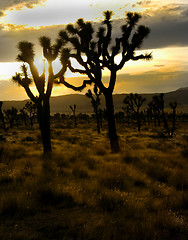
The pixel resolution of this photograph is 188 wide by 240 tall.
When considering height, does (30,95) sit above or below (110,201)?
above

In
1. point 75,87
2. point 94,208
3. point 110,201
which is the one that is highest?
point 75,87

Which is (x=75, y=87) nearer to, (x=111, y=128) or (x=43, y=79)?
(x=43, y=79)

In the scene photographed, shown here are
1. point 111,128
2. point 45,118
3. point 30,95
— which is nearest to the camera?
point 45,118

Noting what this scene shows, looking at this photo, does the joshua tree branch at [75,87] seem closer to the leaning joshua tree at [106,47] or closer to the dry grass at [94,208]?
the leaning joshua tree at [106,47]

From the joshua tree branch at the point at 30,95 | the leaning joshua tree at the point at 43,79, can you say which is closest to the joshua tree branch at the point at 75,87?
the leaning joshua tree at the point at 43,79

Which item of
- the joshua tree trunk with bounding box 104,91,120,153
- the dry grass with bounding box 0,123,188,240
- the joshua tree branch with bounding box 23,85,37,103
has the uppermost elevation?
the joshua tree branch with bounding box 23,85,37,103

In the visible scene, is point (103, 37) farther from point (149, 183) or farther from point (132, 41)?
point (149, 183)

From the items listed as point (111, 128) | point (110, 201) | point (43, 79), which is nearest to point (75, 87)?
point (43, 79)

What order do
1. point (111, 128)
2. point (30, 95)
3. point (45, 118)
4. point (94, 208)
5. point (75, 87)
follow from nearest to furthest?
point (94, 208), point (45, 118), point (30, 95), point (111, 128), point (75, 87)

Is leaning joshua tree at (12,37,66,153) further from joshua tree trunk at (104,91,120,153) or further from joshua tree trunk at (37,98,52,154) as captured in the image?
joshua tree trunk at (104,91,120,153)

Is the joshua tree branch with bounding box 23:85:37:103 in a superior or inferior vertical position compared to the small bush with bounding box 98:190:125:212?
superior

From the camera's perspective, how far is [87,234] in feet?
11.2

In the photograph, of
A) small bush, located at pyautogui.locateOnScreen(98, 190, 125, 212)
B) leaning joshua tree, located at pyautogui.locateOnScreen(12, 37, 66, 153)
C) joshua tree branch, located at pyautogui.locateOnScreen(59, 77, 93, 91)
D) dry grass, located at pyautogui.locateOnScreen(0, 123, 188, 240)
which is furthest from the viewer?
joshua tree branch, located at pyautogui.locateOnScreen(59, 77, 93, 91)

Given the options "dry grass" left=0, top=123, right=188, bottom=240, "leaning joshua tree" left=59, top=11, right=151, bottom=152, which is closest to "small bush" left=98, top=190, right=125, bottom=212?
"dry grass" left=0, top=123, right=188, bottom=240
